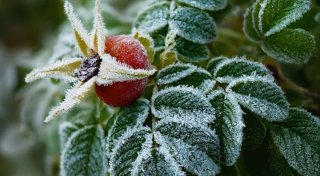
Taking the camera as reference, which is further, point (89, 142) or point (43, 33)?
point (43, 33)

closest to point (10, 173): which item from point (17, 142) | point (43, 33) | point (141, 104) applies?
point (17, 142)

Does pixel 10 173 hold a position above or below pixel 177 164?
below

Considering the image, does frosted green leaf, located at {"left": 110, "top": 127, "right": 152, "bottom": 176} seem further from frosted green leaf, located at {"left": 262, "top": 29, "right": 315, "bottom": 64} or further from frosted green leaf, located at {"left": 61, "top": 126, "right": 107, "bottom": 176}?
frosted green leaf, located at {"left": 262, "top": 29, "right": 315, "bottom": 64}

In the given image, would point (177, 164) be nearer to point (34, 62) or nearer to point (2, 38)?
point (34, 62)

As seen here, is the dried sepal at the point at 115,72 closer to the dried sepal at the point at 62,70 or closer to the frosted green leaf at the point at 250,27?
the dried sepal at the point at 62,70

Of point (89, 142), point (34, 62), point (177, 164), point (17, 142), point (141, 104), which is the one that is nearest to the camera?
Answer: point (177, 164)

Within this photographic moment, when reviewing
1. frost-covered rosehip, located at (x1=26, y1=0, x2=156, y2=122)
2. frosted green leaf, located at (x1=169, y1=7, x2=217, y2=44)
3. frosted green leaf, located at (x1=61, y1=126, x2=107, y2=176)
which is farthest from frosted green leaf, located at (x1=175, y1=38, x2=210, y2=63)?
frosted green leaf, located at (x1=61, y1=126, x2=107, y2=176)

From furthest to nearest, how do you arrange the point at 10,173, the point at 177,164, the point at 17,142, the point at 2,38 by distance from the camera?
A: the point at 2,38
the point at 10,173
the point at 17,142
the point at 177,164

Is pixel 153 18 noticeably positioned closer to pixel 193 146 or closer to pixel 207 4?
pixel 207 4
